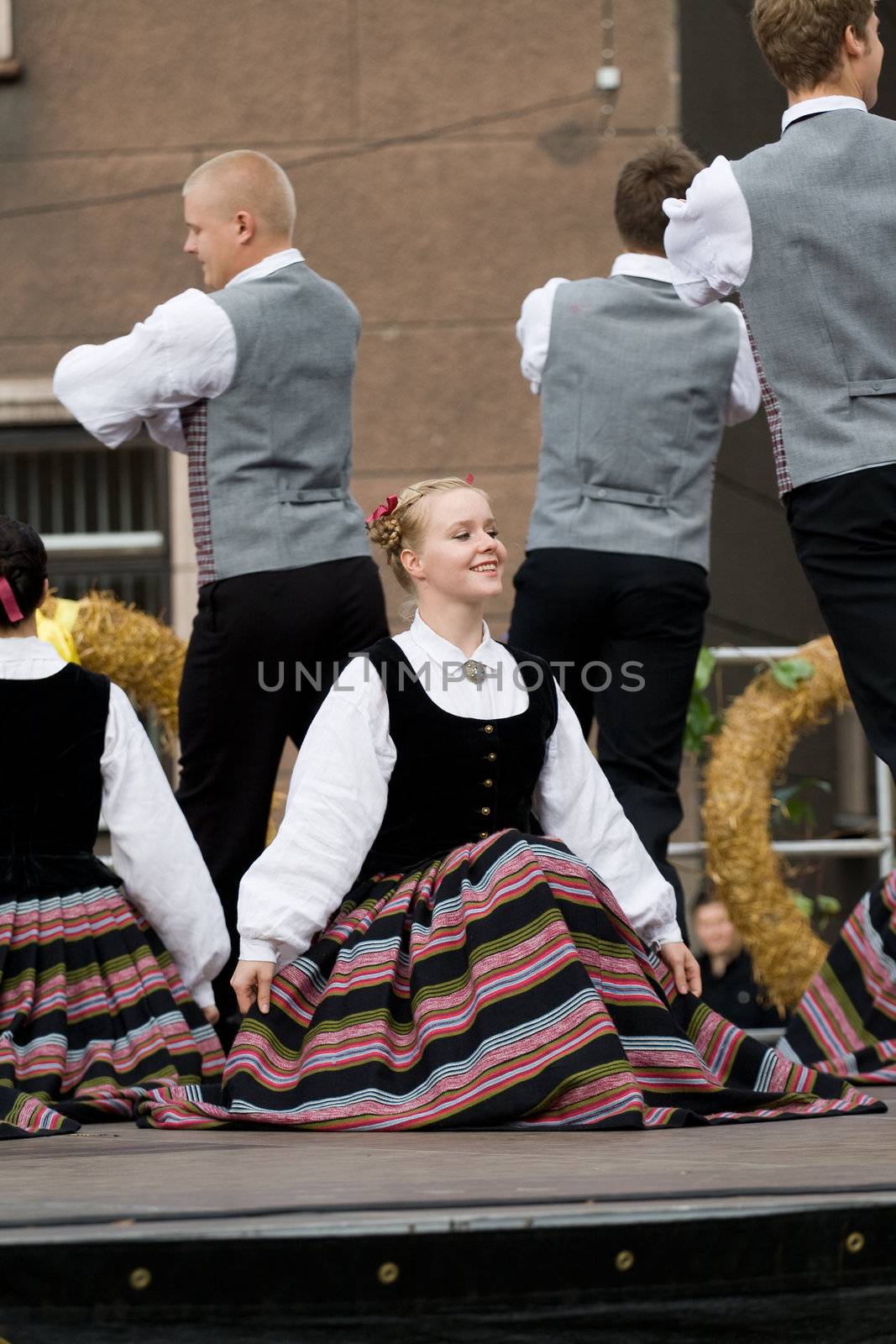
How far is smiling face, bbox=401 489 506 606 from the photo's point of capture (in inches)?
125

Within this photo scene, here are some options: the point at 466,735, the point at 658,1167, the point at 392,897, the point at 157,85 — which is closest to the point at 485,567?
the point at 466,735

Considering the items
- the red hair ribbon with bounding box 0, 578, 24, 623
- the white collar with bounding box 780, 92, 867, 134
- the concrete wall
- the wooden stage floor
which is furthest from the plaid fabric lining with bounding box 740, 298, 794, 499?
the concrete wall

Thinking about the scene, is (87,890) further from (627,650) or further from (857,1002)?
(857,1002)

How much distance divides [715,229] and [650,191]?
3.57 feet

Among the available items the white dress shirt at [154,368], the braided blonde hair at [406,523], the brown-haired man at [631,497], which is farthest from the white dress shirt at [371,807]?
the white dress shirt at [154,368]

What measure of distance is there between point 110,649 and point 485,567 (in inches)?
94.4

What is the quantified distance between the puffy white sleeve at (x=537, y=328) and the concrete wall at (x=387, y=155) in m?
2.44

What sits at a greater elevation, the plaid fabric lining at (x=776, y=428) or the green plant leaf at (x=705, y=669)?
the plaid fabric lining at (x=776, y=428)

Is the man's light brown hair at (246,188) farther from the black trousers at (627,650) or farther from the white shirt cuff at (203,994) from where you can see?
the white shirt cuff at (203,994)

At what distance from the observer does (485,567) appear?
10.5 ft

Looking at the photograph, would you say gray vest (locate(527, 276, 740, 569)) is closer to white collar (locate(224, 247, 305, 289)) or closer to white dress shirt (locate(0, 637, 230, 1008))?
white collar (locate(224, 247, 305, 289))

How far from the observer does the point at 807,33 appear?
112 inches

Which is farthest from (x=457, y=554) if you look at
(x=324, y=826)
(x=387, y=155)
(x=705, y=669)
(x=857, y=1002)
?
(x=387, y=155)

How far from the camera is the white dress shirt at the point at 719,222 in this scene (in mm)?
2838
